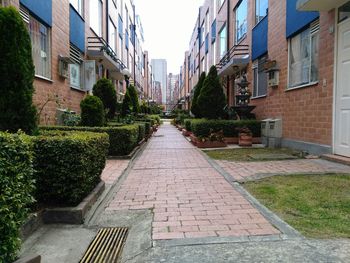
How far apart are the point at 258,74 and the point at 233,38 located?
628cm

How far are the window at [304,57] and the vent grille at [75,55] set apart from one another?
788 centimetres

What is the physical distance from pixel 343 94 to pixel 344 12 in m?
1.86

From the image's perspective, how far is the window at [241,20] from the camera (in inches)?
712

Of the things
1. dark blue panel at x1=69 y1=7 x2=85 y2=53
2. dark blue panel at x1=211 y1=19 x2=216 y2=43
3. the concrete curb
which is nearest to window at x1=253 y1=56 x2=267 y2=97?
dark blue panel at x1=69 y1=7 x2=85 y2=53

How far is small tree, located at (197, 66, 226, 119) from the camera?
47.6ft

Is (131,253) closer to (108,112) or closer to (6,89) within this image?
(6,89)

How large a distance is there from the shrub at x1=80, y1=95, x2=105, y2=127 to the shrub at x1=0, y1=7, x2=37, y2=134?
5215 millimetres

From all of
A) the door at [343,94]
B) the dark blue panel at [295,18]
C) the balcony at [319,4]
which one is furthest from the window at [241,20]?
the door at [343,94]

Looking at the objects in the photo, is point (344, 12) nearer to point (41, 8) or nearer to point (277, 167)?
point (277, 167)

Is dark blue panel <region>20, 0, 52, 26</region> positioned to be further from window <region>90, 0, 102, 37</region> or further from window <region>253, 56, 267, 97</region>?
window <region>253, 56, 267, 97</region>

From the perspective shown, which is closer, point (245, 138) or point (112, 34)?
point (245, 138)

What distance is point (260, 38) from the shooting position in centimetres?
1494

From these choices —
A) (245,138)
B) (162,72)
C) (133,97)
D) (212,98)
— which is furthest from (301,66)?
(162,72)

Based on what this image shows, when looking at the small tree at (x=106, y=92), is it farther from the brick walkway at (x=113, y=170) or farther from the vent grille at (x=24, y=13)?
the brick walkway at (x=113, y=170)
